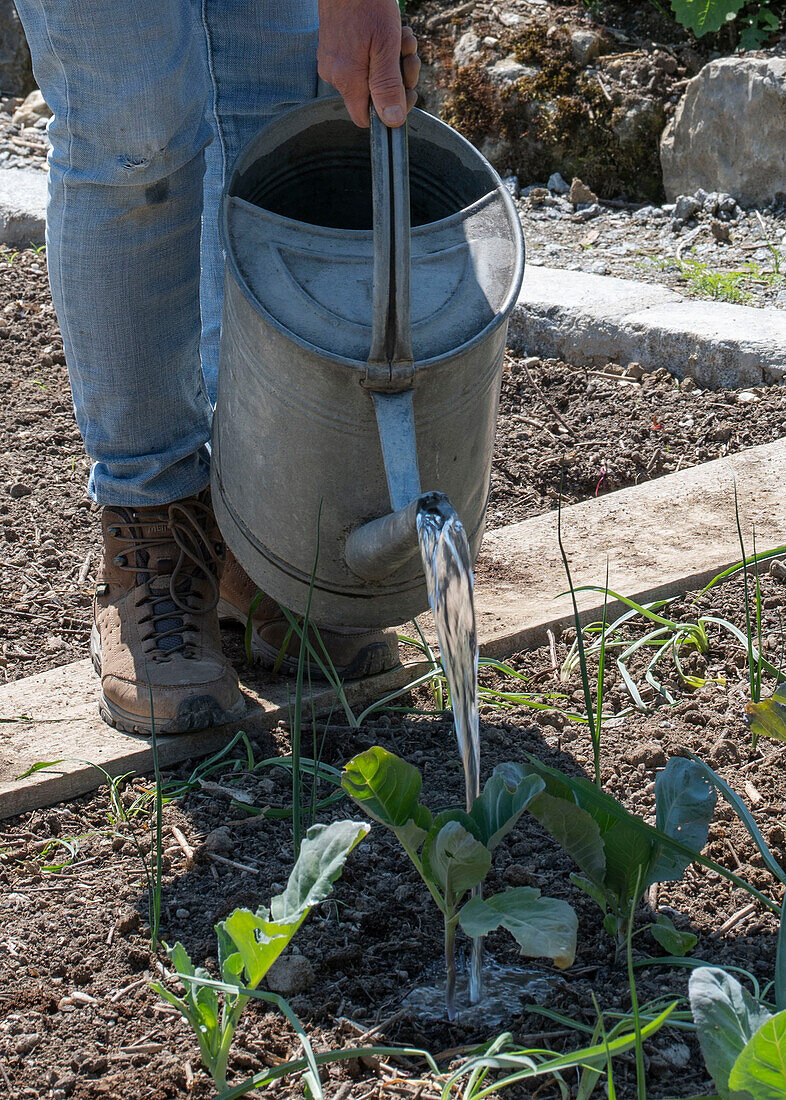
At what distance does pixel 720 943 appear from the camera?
1.26 m

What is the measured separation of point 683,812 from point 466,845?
308 mm

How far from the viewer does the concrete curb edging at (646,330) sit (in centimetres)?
288

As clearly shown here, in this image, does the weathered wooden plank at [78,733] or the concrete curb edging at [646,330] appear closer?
the weathered wooden plank at [78,733]

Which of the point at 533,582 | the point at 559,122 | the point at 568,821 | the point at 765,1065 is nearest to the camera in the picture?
the point at 765,1065

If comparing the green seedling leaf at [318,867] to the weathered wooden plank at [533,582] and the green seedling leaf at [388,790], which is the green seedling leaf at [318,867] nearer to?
the green seedling leaf at [388,790]

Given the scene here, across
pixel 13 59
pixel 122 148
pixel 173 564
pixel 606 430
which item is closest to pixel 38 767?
pixel 173 564

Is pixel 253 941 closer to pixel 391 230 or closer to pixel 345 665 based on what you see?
pixel 391 230

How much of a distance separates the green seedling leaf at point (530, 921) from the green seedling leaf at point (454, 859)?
0.02 metres

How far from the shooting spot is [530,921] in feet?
3.28

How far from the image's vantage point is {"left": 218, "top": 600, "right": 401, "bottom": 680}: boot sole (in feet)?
6.28

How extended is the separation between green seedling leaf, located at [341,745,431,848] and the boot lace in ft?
2.84

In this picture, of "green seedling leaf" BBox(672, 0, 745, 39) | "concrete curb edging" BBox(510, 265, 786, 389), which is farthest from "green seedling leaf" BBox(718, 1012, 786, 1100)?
"green seedling leaf" BBox(672, 0, 745, 39)

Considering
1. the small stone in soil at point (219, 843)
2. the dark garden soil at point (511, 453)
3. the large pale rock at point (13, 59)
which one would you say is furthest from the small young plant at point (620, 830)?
the large pale rock at point (13, 59)

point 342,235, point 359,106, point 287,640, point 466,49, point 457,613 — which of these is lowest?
point 287,640
